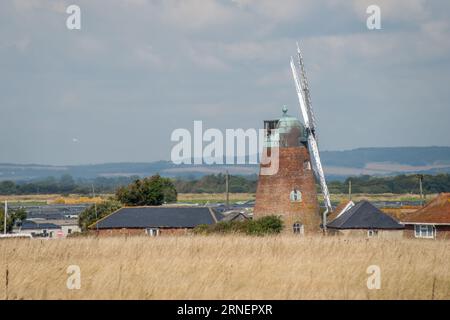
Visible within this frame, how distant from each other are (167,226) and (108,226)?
3.87m

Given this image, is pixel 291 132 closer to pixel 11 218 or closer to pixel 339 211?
pixel 339 211

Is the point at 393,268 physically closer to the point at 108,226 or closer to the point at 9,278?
the point at 9,278

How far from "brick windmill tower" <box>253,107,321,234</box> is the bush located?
1.85 meters

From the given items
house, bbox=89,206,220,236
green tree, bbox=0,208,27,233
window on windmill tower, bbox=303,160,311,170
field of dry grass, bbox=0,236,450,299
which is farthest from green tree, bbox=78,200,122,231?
field of dry grass, bbox=0,236,450,299

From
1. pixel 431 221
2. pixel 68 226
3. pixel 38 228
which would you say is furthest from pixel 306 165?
pixel 68 226

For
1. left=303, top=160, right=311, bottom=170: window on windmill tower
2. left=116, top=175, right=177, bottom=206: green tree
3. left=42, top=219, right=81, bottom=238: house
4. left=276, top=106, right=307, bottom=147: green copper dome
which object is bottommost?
left=42, top=219, right=81, bottom=238: house

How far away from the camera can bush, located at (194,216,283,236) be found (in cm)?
4493

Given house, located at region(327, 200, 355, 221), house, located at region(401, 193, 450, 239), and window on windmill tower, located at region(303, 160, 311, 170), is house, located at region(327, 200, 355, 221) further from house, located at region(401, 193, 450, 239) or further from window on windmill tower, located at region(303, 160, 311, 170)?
window on windmill tower, located at region(303, 160, 311, 170)

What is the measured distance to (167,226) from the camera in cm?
5734

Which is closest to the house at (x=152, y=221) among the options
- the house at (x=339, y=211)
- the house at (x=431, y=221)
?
the house at (x=339, y=211)

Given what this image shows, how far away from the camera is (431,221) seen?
51.5m
